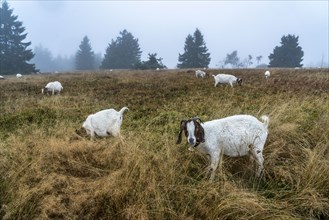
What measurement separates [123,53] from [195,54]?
57.0 ft

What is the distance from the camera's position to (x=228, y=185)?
15.6 feet

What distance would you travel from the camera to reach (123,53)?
7394 cm

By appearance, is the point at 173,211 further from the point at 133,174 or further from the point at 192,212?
the point at 133,174

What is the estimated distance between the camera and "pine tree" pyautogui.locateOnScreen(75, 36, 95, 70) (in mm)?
88750

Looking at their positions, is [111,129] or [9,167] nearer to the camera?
[9,167]

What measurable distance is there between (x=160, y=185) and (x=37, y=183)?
70.9 inches

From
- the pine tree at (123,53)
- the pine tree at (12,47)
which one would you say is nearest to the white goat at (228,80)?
the pine tree at (12,47)

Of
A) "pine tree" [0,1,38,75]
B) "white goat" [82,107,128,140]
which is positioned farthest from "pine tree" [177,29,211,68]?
"white goat" [82,107,128,140]

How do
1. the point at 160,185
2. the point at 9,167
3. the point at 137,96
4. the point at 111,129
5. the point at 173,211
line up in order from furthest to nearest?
the point at 137,96, the point at 111,129, the point at 9,167, the point at 160,185, the point at 173,211

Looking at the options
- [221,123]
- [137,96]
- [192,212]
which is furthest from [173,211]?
[137,96]

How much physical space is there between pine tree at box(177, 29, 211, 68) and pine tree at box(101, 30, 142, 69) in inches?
446

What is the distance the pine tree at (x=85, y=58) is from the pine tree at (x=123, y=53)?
14344 mm

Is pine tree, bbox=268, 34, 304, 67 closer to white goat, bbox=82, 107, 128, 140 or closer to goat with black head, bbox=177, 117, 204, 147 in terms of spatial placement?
white goat, bbox=82, 107, 128, 140

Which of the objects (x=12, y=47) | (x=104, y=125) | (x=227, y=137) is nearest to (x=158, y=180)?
(x=227, y=137)
